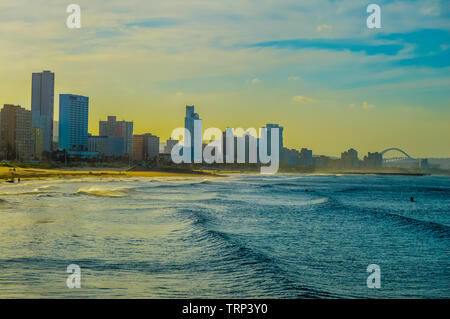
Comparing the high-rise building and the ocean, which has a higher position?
the high-rise building

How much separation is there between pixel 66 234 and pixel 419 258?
14419 millimetres

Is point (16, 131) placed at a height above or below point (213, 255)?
above

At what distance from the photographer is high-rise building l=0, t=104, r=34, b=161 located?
185m

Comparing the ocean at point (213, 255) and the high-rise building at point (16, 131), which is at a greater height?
the high-rise building at point (16, 131)

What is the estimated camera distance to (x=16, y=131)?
18575 centimetres

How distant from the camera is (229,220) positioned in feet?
88.2

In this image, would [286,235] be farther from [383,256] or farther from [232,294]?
[232,294]

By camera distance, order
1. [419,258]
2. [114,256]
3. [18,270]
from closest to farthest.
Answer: [18,270]
[114,256]
[419,258]

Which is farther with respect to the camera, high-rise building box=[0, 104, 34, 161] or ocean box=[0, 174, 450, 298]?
high-rise building box=[0, 104, 34, 161]

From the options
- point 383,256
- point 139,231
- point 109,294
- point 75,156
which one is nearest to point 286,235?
point 383,256

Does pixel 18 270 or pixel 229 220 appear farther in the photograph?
pixel 229 220

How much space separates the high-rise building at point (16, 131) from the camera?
185m

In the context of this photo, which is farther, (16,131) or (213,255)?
(16,131)

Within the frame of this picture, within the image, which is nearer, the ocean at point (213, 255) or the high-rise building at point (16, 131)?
the ocean at point (213, 255)
